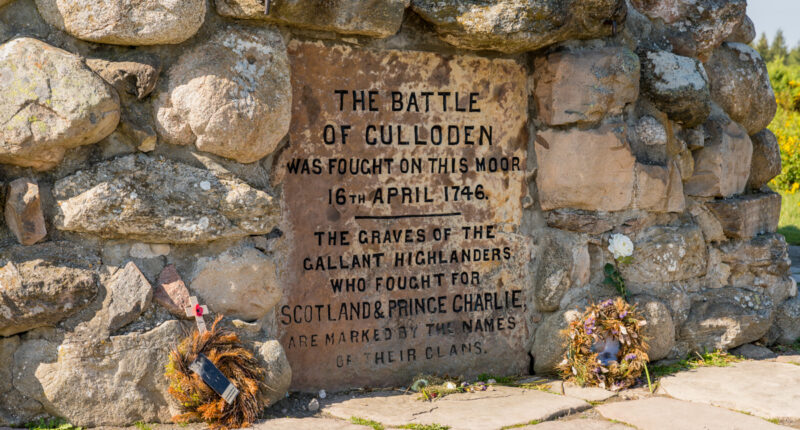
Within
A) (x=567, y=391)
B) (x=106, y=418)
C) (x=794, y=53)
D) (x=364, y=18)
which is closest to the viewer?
(x=106, y=418)

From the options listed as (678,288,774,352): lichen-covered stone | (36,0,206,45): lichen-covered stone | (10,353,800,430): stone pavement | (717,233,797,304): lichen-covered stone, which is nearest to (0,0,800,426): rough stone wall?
(36,0,206,45): lichen-covered stone

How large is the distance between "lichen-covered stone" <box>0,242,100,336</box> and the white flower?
2132 millimetres

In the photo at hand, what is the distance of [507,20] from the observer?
2.86 meters

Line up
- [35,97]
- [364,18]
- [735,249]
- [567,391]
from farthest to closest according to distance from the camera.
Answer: [735,249]
[567,391]
[364,18]
[35,97]

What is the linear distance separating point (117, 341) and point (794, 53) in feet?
135

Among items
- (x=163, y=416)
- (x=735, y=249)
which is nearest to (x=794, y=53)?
(x=735, y=249)

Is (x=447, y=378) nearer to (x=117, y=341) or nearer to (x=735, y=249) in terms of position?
(x=117, y=341)

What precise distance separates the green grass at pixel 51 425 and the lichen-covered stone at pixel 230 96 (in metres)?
0.98

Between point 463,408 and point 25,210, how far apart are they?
1644 mm

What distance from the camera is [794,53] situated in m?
36.9

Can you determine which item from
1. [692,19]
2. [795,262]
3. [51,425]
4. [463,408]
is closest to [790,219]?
[795,262]

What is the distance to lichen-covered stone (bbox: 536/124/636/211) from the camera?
3.21 metres

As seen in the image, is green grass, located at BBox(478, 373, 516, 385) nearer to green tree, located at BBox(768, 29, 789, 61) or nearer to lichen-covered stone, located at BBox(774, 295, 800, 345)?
lichen-covered stone, located at BBox(774, 295, 800, 345)

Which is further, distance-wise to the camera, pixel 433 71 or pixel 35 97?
pixel 433 71
